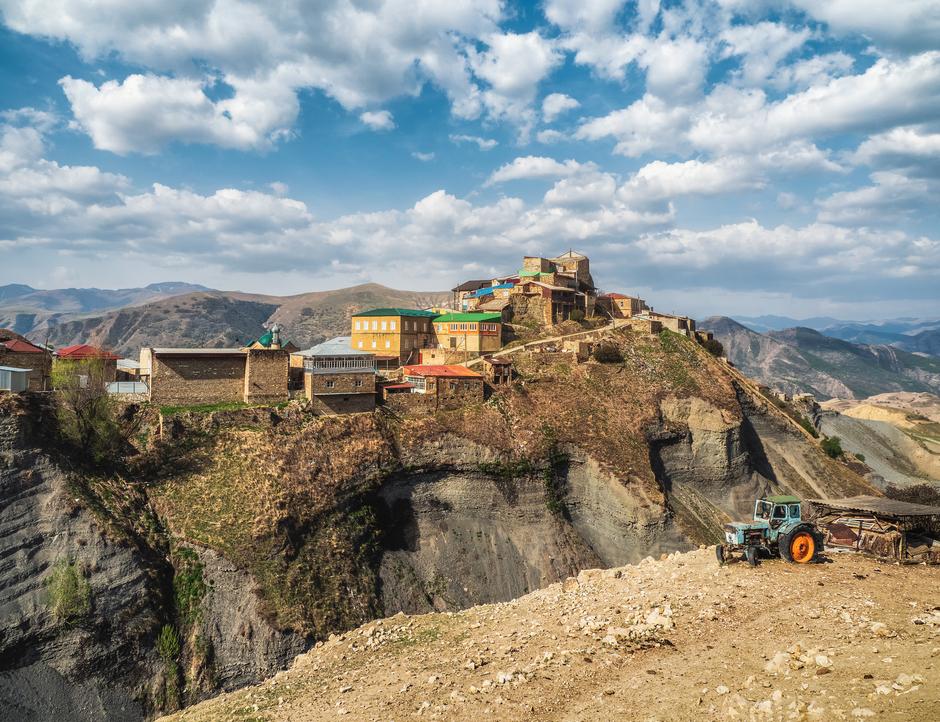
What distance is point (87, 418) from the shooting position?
1499 inches

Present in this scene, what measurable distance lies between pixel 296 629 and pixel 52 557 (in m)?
13.8

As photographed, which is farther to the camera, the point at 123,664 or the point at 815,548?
the point at 123,664

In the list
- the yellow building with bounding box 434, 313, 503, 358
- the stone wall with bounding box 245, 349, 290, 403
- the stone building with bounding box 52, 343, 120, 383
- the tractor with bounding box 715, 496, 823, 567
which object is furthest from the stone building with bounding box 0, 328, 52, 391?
the tractor with bounding box 715, 496, 823, 567

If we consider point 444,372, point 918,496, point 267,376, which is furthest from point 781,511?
point 918,496

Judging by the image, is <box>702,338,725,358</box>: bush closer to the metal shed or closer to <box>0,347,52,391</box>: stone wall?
<box>0,347,52,391</box>: stone wall

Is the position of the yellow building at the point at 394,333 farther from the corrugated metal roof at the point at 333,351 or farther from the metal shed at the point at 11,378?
the metal shed at the point at 11,378

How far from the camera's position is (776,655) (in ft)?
47.6

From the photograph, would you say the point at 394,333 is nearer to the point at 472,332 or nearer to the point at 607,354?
the point at 472,332

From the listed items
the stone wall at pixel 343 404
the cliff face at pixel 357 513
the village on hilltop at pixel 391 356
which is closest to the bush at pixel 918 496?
the cliff face at pixel 357 513

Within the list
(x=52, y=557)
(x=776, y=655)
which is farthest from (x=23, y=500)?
(x=776, y=655)

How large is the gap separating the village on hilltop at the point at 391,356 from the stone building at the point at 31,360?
0.22 ft

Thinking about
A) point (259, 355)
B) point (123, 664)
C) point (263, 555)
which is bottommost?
point (123, 664)

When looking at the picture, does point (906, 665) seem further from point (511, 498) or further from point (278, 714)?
A: point (511, 498)

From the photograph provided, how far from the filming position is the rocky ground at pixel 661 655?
13055mm
